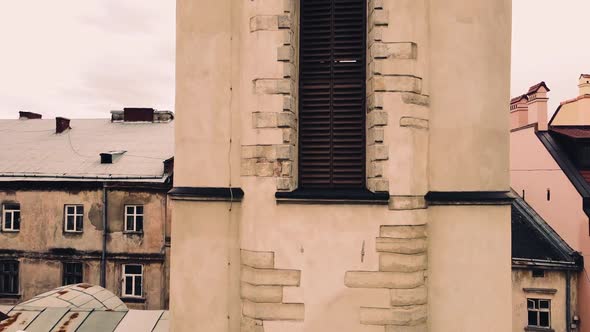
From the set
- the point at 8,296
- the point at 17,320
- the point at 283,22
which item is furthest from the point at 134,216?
the point at 283,22

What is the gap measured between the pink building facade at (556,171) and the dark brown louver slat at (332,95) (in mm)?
17629

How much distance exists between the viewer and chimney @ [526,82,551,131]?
23.4 m

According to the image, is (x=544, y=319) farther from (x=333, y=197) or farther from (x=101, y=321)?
(x=101, y=321)

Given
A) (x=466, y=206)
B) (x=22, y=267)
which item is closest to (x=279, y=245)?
(x=466, y=206)

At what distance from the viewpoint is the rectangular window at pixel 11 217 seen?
2422cm

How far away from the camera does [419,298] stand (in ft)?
19.2

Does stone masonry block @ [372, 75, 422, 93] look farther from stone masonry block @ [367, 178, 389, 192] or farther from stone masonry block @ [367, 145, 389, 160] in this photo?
stone masonry block @ [367, 178, 389, 192]

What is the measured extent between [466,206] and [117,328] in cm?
680

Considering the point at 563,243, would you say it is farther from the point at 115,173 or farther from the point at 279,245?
the point at 115,173

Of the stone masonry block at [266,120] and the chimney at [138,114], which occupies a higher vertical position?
the chimney at [138,114]

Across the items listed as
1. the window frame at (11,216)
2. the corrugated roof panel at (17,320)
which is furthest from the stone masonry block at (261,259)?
the window frame at (11,216)

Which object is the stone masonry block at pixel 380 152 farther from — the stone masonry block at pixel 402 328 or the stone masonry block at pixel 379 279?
the stone masonry block at pixel 402 328

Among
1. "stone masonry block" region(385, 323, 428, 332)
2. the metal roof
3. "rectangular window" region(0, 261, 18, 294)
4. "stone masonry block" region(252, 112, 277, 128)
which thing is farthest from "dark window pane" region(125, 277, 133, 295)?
"stone masonry block" region(385, 323, 428, 332)

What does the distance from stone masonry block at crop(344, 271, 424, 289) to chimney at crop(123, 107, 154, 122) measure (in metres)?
28.0
